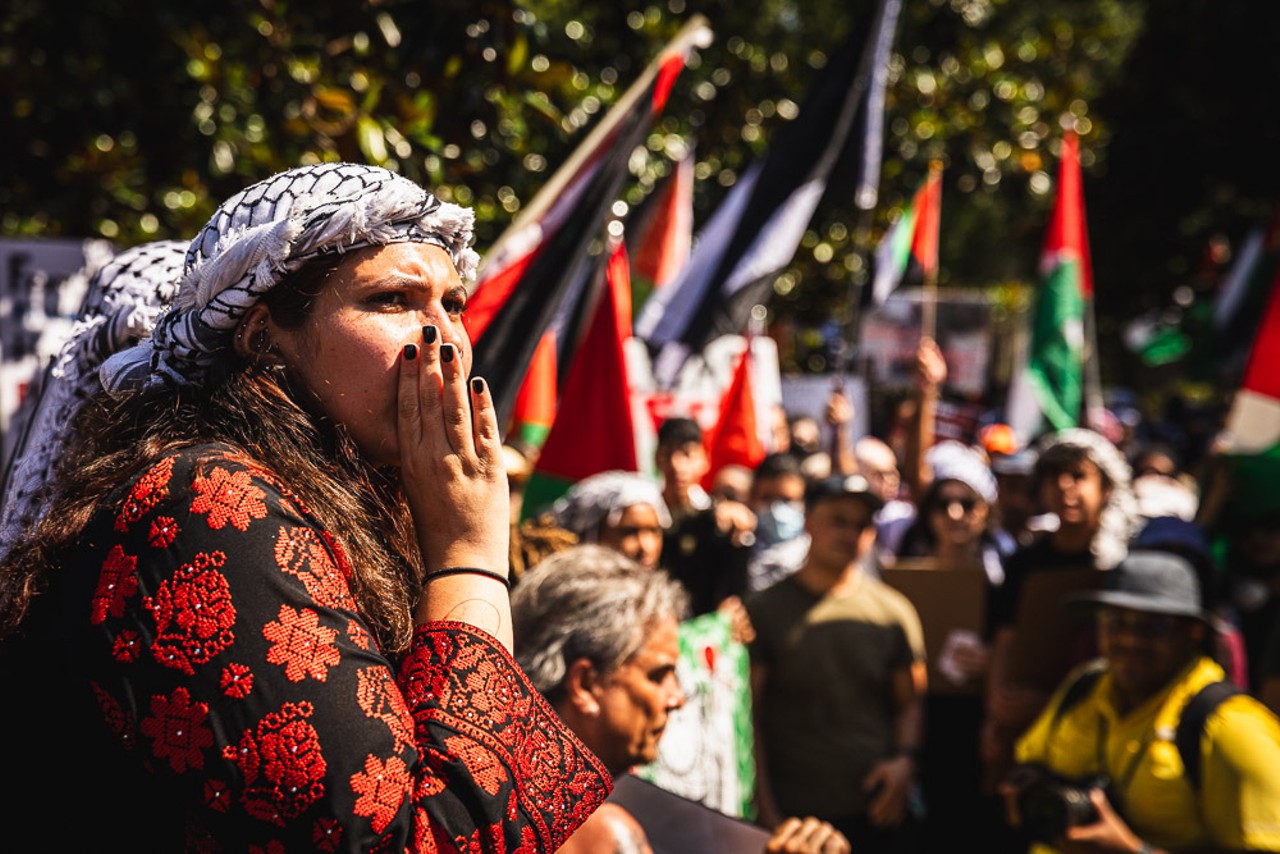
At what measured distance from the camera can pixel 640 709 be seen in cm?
261

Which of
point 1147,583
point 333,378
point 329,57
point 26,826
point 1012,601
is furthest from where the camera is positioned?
point 1012,601

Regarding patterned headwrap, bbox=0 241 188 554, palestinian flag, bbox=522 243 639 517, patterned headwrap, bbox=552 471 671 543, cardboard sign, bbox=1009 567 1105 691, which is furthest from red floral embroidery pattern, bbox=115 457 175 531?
cardboard sign, bbox=1009 567 1105 691

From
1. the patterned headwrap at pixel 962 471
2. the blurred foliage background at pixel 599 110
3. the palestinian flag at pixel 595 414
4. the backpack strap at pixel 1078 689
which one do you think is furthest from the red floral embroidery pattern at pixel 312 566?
the patterned headwrap at pixel 962 471

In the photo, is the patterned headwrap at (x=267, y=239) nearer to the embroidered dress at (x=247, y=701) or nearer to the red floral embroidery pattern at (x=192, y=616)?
the embroidered dress at (x=247, y=701)

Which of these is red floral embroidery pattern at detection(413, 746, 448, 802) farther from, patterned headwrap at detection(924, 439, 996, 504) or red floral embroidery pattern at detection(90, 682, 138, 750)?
patterned headwrap at detection(924, 439, 996, 504)

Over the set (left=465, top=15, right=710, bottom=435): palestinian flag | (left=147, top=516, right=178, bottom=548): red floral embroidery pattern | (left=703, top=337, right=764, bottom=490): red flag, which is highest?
(left=147, top=516, right=178, bottom=548): red floral embroidery pattern

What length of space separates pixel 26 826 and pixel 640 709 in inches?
55.6

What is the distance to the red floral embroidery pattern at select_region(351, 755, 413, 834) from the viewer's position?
4.06 ft

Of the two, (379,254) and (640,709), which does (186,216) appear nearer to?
(640,709)

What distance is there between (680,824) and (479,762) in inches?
43.4

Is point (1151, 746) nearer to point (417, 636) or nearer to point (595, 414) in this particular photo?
point (595, 414)

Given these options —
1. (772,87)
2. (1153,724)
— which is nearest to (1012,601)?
(1153,724)

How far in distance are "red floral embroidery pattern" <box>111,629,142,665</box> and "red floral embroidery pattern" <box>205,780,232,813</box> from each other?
0.14 meters

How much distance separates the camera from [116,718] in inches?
50.1
